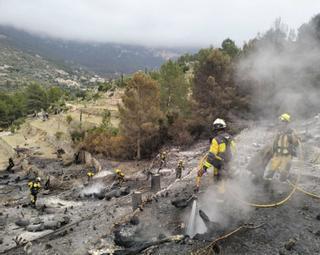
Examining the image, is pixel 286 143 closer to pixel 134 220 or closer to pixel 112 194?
pixel 134 220

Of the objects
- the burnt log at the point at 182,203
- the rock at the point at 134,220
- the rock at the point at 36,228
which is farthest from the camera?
the rock at the point at 36,228

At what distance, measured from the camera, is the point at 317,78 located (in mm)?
27547

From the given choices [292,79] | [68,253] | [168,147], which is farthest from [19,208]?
[292,79]

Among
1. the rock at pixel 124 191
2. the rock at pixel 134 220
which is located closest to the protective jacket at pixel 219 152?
the rock at pixel 134 220

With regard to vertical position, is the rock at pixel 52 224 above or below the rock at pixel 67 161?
above

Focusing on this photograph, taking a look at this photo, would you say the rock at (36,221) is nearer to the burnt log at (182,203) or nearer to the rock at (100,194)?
the rock at (100,194)

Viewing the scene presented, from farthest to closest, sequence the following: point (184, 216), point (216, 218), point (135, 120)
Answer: point (135, 120), point (184, 216), point (216, 218)

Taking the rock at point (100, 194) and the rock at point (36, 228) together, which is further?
the rock at point (100, 194)

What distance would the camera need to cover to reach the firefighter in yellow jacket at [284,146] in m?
10.6

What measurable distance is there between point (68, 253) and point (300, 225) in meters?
7.17

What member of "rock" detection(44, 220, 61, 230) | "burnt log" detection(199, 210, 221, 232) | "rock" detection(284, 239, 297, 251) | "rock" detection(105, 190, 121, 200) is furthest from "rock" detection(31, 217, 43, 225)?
"rock" detection(284, 239, 297, 251)

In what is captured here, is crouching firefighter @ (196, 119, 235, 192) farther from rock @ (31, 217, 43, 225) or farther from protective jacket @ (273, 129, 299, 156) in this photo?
rock @ (31, 217, 43, 225)

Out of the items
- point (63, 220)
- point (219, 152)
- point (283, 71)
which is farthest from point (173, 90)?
point (219, 152)

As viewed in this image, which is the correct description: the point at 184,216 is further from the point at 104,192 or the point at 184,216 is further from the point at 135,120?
the point at 135,120
